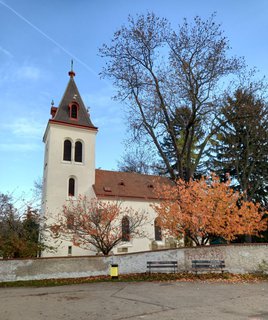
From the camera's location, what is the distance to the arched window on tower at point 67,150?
29600 millimetres

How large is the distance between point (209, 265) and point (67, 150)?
60.9 feet

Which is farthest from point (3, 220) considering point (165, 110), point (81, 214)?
point (165, 110)

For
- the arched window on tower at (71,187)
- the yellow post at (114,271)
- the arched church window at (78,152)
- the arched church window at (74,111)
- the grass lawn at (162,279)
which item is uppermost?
the arched church window at (74,111)

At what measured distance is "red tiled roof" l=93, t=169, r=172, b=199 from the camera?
29.0m

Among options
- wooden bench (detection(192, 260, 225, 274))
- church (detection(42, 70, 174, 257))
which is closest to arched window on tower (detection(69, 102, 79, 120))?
church (detection(42, 70, 174, 257))

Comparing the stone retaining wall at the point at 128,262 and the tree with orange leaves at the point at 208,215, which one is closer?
the stone retaining wall at the point at 128,262

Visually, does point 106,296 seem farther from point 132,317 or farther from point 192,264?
Result: point 192,264

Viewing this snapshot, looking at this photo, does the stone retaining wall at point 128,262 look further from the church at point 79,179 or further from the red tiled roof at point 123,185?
the red tiled roof at point 123,185

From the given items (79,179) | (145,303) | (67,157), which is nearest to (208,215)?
(145,303)

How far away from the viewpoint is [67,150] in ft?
97.9

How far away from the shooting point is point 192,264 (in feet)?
53.7

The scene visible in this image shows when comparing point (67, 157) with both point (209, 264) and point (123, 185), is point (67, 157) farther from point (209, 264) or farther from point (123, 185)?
point (209, 264)

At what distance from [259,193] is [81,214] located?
20639 mm

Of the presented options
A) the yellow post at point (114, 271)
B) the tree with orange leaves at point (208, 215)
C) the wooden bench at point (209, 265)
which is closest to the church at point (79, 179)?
the tree with orange leaves at point (208, 215)
